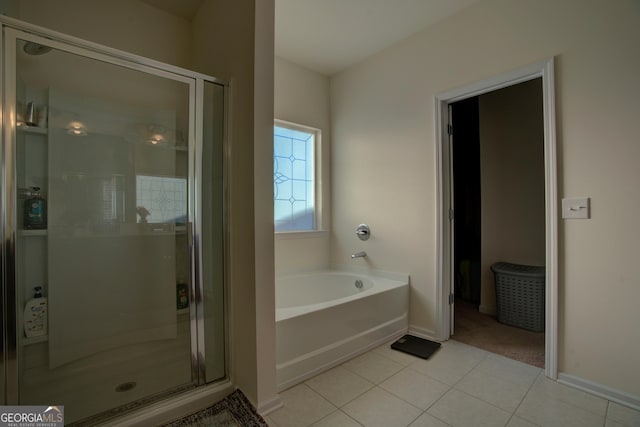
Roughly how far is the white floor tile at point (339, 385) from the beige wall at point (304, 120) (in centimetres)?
112

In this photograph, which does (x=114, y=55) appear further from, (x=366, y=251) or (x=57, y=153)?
(x=366, y=251)

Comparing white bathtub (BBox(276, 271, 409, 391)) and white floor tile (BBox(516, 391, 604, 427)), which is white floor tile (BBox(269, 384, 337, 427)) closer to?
white bathtub (BBox(276, 271, 409, 391))

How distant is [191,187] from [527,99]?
3.25m

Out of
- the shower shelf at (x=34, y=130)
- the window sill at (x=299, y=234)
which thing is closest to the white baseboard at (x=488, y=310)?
the window sill at (x=299, y=234)

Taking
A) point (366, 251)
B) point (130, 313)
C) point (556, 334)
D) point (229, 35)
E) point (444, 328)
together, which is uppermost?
point (229, 35)

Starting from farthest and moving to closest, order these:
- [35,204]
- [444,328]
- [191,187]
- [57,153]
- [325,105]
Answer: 1. [325,105]
2. [444,328]
3. [191,187]
4. [57,153]
5. [35,204]

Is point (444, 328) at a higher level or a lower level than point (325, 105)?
lower

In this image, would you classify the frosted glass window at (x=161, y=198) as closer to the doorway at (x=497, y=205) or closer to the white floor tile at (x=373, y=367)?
the white floor tile at (x=373, y=367)

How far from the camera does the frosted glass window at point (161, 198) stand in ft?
5.27

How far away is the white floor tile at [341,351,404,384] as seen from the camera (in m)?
1.80

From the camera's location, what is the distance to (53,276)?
1.48 m

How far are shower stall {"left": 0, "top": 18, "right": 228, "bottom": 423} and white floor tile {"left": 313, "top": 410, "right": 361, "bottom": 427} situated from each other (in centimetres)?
62

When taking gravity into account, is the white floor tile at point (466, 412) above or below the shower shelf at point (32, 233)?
below

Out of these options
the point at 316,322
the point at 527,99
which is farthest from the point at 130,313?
the point at 527,99
